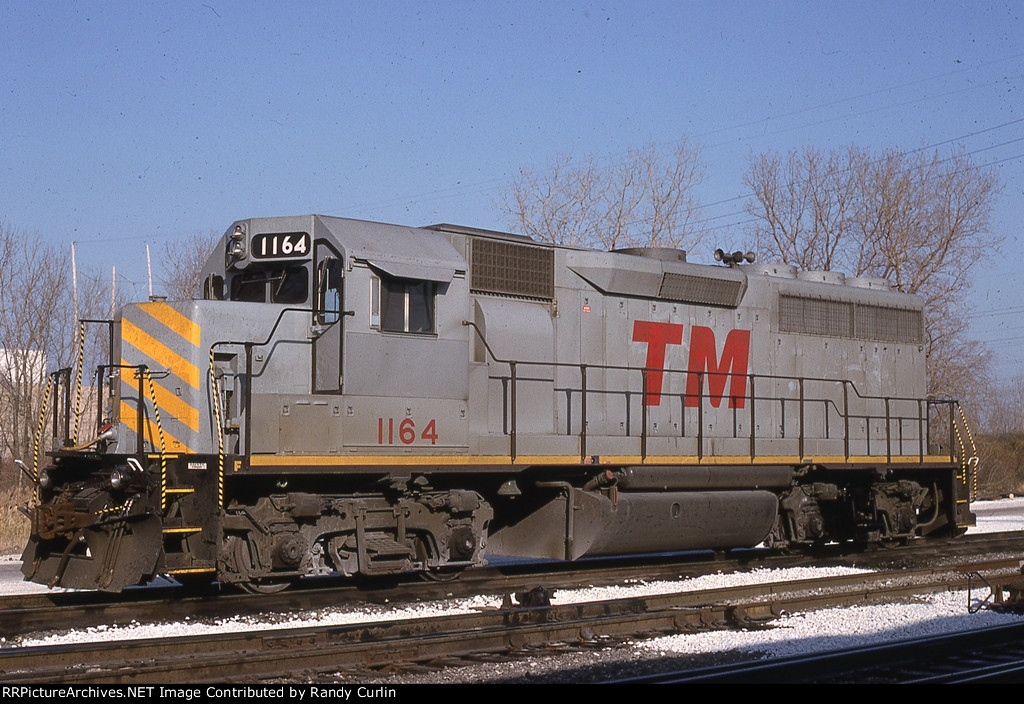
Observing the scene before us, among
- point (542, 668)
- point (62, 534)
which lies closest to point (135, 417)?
point (62, 534)

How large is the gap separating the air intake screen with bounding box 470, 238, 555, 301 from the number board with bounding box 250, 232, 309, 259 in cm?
195

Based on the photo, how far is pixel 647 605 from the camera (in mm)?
9875

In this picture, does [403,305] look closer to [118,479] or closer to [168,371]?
[168,371]

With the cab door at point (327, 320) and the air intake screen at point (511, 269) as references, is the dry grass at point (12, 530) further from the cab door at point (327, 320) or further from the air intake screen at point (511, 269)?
the air intake screen at point (511, 269)

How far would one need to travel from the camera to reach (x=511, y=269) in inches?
474

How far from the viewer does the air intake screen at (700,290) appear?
13492 mm

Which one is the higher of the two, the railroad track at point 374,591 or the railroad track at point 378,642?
the railroad track at point 378,642

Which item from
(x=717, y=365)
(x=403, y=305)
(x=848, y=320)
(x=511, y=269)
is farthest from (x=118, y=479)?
(x=848, y=320)

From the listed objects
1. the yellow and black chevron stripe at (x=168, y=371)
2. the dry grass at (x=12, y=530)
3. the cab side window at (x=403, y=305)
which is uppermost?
the cab side window at (x=403, y=305)

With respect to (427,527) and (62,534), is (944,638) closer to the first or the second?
(427,527)

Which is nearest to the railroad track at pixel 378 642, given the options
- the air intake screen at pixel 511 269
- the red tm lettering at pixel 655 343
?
the red tm lettering at pixel 655 343

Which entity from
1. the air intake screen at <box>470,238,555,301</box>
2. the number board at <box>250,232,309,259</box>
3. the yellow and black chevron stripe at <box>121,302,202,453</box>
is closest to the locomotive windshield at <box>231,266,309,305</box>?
the number board at <box>250,232,309,259</box>

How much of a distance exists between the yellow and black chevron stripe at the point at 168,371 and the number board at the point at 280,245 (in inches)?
40.2

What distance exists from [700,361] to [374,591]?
5.41m
